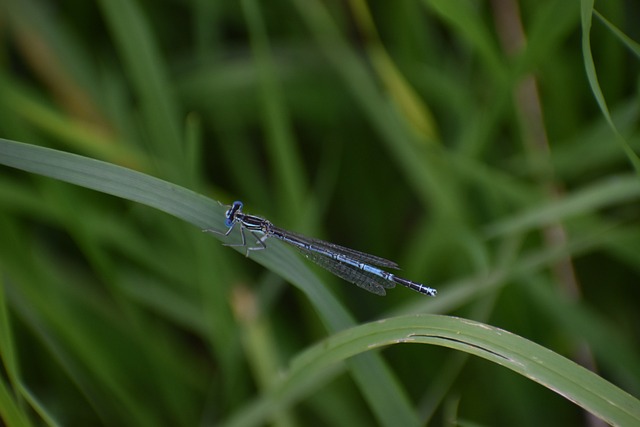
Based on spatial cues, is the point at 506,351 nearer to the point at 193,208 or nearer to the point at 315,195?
the point at 193,208

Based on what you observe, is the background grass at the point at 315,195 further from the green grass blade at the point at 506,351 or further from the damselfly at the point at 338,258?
the green grass blade at the point at 506,351

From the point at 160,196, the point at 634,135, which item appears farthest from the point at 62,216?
the point at 634,135

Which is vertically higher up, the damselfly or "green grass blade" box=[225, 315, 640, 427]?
the damselfly

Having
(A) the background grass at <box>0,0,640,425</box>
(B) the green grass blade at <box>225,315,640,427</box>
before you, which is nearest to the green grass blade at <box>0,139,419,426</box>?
(B) the green grass blade at <box>225,315,640,427</box>

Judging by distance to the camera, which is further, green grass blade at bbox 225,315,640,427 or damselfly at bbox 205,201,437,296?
damselfly at bbox 205,201,437,296

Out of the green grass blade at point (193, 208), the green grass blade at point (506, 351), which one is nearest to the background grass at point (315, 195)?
the green grass blade at point (193, 208)

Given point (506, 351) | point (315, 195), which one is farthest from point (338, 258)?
point (506, 351)

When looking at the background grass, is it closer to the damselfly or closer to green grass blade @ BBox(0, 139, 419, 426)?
the damselfly

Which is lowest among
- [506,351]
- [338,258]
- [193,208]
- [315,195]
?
[506,351]

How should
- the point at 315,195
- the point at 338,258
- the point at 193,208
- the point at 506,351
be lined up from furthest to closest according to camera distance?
the point at 315,195, the point at 338,258, the point at 193,208, the point at 506,351
